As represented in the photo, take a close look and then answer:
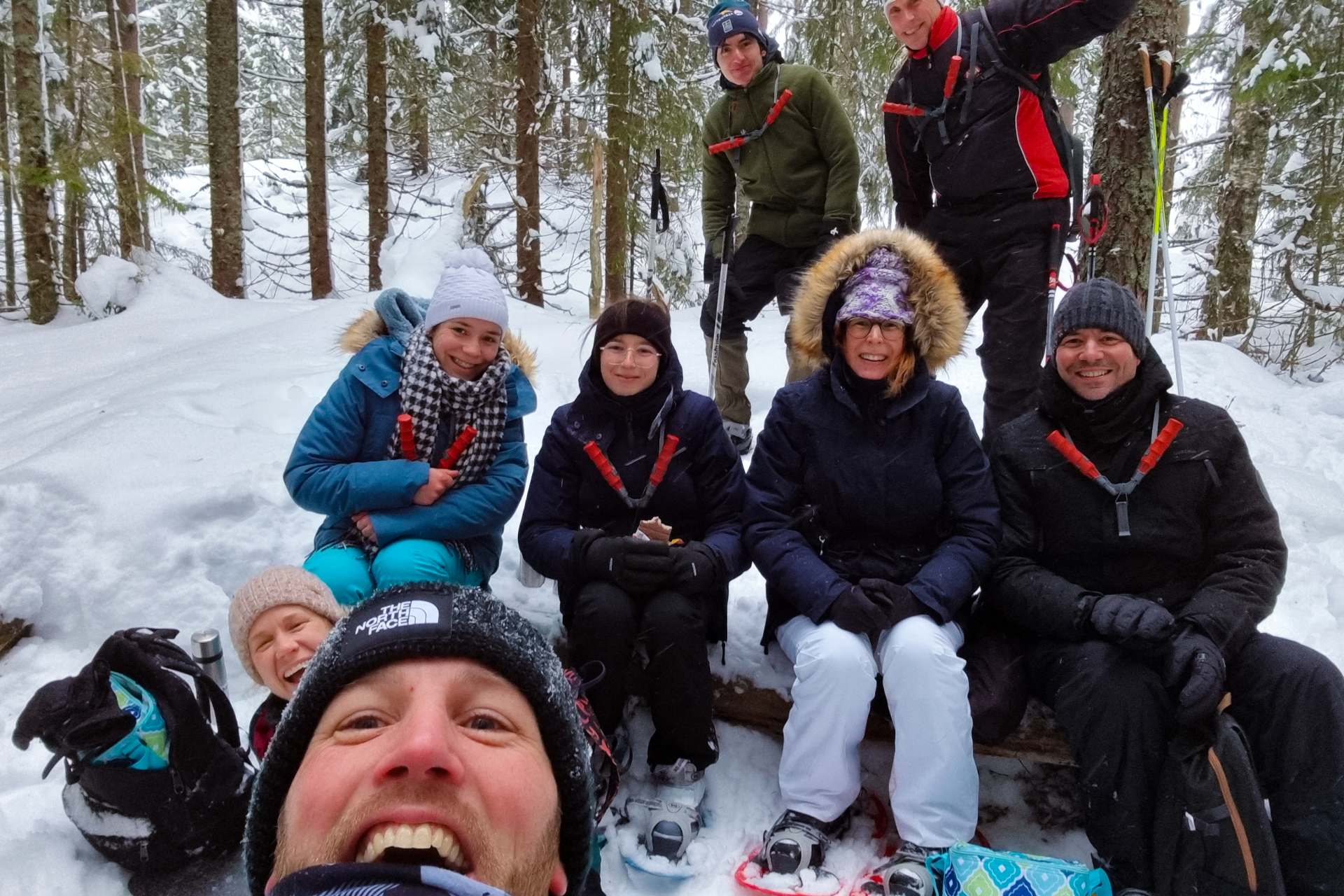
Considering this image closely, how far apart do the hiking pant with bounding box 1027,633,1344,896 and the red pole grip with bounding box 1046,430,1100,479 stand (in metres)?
0.59

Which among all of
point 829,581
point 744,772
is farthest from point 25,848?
point 829,581

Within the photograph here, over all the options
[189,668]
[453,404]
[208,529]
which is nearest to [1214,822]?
[453,404]

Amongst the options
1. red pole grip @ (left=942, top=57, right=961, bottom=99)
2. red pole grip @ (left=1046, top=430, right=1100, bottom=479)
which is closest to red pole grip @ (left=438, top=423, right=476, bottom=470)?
red pole grip @ (left=1046, top=430, right=1100, bottom=479)

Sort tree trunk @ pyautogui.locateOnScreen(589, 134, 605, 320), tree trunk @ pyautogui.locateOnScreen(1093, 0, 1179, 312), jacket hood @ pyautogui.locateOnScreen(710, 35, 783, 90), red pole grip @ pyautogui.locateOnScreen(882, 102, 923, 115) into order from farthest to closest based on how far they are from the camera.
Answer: tree trunk @ pyautogui.locateOnScreen(589, 134, 605, 320), jacket hood @ pyautogui.locateOnScreen(710, 35, 783, 90), tree trunk @ pyautogui.locateOnScreen(1093, 0, 1179, 312), red pole grip @ pyautogui.locateOnScreen(882, 102, 923, 115)

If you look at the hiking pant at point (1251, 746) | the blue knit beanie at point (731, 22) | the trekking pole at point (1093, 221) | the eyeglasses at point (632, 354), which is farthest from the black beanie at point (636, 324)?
the trekking pole at point (1093, 221)

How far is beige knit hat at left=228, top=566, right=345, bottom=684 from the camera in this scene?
232 centimetres

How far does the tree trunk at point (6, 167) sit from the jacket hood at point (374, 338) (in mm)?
5265

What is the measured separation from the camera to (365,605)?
1542 millimetres

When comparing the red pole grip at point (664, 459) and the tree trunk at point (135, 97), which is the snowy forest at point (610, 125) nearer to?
the tree trunk at point (135, 97)

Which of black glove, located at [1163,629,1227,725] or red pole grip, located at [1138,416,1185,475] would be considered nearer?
black glove, located at [1163,629,1227,725]

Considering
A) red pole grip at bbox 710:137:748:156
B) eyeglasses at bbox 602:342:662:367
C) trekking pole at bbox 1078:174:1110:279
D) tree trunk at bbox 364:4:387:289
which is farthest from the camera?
tree trunk at bbox 364:4:387:289

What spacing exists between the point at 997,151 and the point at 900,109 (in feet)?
1.84

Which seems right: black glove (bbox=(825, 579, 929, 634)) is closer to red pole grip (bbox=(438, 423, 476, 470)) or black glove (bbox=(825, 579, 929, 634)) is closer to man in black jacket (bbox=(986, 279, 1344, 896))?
man in black jacket (bbox=(986, 279, 1344, 896))

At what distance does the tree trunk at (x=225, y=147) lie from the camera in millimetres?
8258
